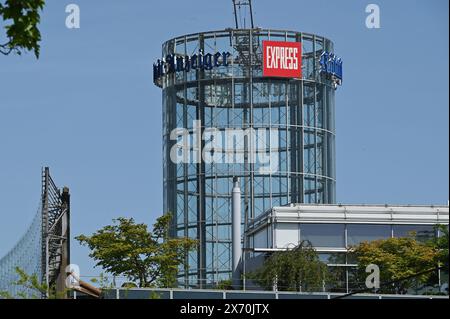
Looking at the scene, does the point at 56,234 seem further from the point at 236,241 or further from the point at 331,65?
the point at 331,65

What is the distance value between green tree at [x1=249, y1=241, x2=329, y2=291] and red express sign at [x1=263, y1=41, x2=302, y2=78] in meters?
38.5

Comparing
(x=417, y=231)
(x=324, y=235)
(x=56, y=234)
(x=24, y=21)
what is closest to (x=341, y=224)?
(x=324, y=235)

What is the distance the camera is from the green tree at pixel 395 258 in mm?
88625

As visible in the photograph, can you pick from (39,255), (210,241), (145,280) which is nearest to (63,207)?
(39,255)

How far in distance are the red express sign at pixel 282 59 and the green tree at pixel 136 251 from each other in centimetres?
3351

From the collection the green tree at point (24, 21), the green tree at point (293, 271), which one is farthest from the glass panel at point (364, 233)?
the green tree at point (24, 21)

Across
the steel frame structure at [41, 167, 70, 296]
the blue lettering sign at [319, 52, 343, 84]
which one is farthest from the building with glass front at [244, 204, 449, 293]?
the blue lettering sign at [319, 52, 343, 84]

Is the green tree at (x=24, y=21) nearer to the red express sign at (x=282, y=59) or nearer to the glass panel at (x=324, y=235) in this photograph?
the glass panel at (x=324, y=235)

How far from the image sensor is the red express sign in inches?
4958

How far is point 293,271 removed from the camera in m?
86.4

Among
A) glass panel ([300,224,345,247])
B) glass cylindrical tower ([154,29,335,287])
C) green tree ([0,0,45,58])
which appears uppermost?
glass cylindrical tower ([154,29,335,287])

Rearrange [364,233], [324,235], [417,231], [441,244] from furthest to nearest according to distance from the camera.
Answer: [417,231], [324,235], [364,233], [441,244]

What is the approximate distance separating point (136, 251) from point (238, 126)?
1414 inches

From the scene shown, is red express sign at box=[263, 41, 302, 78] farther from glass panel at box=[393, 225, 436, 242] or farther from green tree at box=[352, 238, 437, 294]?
green tree at box=[352, 238, 437, 294]
